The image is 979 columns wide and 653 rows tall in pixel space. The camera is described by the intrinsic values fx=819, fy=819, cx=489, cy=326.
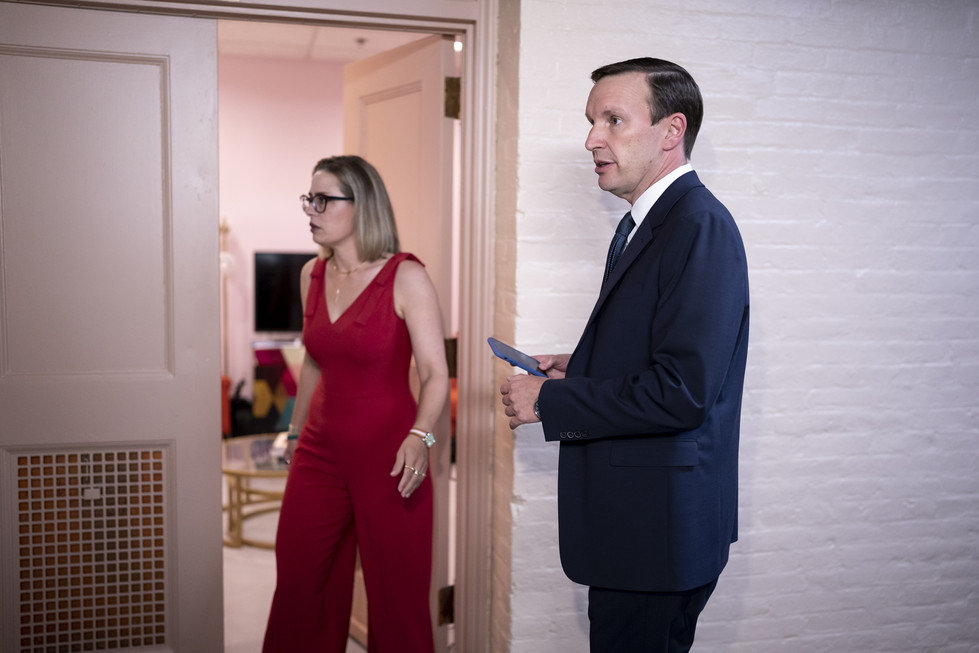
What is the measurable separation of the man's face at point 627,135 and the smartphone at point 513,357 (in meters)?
0.40

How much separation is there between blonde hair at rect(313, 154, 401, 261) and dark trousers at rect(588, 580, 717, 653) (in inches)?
51.2

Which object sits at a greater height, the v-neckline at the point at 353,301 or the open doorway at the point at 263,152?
the open doorway at the point at 263,152

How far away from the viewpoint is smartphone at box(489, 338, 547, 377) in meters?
1.67

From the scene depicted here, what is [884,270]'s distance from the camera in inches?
98.8

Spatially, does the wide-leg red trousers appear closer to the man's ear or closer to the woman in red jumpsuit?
the woman in red jumpsuit

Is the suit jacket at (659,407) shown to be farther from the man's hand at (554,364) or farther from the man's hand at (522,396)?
the man's hand at (554,364)

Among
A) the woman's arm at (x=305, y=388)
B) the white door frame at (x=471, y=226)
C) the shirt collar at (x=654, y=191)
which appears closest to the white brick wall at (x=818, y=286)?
the white door frame at (x=471, y=226)

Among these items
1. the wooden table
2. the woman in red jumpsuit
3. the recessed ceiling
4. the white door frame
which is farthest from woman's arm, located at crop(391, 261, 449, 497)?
the recessed ceiling

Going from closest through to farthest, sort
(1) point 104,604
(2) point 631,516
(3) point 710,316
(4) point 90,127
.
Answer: (3) point 710,316 < (2) point 631,516 < (4) point 90,127 < (1) point 104,604

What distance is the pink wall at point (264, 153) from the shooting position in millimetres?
6523

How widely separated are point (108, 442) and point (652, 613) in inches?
65.6

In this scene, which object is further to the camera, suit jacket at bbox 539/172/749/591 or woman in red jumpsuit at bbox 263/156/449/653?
woman in red jumpsuit at bbox 263/156/449/653

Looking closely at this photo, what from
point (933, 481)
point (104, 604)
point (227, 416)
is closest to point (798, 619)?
point (933, 481)

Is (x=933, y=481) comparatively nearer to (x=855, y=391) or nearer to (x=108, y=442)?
(x=855, y=391)
